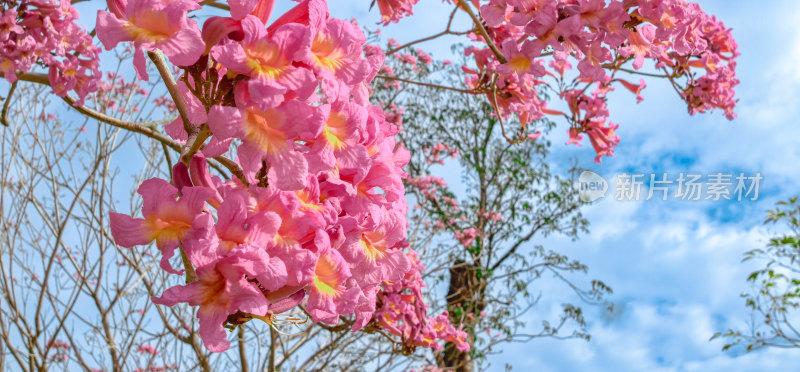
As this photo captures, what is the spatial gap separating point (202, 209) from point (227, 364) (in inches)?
116

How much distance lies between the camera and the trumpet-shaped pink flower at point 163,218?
65 cm

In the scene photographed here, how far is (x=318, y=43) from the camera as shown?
667 mm

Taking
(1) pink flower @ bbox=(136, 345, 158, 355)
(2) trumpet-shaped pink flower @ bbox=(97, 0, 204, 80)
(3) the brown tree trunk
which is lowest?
(2) trumpet-shaped pink flower @ bbox=(97, 0, 204, 80)

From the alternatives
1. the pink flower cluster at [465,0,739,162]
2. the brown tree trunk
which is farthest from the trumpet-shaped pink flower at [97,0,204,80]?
the brown tree trunk

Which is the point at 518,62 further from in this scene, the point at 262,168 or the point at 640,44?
the point at 262,168

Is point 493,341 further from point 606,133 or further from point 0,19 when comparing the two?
point 0,19

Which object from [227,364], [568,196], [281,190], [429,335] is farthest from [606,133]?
[568,196]

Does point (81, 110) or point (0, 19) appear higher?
point (0, 19)

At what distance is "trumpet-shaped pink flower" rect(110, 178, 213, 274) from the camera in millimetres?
653

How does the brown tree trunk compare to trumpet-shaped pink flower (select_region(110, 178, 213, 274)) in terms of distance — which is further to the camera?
the brown tree trunk

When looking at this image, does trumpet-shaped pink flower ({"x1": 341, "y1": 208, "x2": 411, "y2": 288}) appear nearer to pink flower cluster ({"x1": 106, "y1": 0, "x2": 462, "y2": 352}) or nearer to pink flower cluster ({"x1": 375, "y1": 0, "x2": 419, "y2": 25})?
pink flower cluster ({"x1": 106, "y1": 0, "x2": 462, "y2": 352})

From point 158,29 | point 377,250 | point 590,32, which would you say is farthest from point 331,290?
point 590,32

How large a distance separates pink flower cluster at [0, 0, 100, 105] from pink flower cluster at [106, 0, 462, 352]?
4.37 feet

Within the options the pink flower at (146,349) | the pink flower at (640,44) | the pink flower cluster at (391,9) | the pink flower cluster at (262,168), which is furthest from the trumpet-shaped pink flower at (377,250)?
the pink flower at (146,349)
